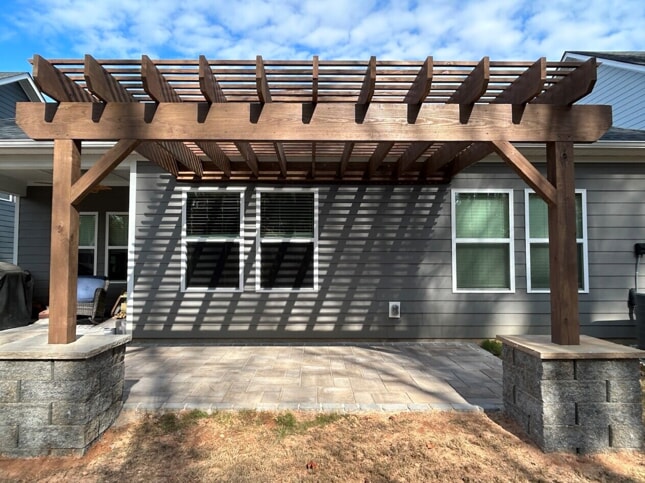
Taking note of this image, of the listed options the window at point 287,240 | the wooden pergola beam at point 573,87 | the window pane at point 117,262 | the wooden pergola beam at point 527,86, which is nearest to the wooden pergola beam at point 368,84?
the wooden pergola beam at point 527,86

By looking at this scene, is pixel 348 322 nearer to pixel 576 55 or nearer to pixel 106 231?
pixel 106 231

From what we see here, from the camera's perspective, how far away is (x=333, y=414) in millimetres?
2980

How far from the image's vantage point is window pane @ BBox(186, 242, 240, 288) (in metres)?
5.38

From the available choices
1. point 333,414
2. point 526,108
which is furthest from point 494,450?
point 526,108

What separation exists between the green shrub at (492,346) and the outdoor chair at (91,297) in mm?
6118

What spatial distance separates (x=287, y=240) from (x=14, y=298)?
474 cm

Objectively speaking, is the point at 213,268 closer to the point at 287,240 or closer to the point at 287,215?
the point at 287,240

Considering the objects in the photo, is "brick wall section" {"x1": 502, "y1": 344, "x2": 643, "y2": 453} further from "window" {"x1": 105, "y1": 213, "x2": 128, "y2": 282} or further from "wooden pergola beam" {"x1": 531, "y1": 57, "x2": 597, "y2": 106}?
"window" {"x1": 105, "y1": 213, "x2": 128, "y2": 282}

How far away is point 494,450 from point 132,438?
2.48 metres

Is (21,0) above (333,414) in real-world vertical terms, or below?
above

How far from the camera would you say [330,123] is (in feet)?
9.29

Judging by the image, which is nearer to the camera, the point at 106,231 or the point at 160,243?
the point at 160,243

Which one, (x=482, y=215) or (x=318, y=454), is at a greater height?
(x=482, y=215)

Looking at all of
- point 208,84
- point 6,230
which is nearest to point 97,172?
point 208,84
